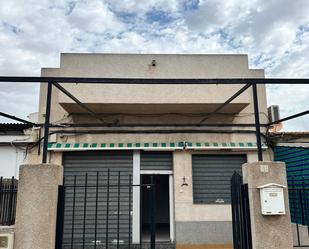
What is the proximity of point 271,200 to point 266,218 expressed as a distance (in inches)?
12.5

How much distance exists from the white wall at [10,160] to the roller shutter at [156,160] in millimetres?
4393

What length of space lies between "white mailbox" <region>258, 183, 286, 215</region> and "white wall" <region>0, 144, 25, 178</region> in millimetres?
8538

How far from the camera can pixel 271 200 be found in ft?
14.8

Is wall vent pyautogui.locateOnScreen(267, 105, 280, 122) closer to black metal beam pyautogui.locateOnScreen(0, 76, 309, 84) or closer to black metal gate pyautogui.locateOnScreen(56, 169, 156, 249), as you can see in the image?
black metal gate pyautogui.locateOnScreen(56, 169, 156, 249)

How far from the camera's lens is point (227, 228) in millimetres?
9734

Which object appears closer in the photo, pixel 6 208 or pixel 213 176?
pixel 6 208

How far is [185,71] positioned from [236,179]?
587cm

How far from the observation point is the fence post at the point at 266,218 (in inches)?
177

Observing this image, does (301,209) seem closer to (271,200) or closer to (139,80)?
(271,200)

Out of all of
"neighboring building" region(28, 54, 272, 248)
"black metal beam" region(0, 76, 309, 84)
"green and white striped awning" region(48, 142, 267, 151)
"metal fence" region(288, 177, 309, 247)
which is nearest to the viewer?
"black metal beam" region(0, 76, 309, 84)

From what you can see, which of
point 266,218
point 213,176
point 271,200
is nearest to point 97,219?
point 213,176

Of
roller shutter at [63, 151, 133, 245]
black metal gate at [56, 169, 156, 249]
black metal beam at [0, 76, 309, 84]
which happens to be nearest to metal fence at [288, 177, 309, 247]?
black metal beam at [0, 76, 309, 84]

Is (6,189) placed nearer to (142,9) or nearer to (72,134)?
(72,134)

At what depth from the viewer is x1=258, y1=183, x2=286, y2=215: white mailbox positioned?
449cm
